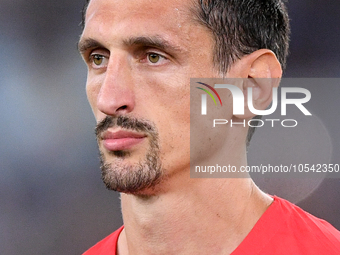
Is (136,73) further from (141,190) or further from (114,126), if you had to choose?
(141,190)

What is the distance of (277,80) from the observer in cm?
185

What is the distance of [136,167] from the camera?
5.16 feet

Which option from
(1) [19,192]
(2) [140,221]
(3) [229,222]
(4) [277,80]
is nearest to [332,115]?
(4) [277,80]

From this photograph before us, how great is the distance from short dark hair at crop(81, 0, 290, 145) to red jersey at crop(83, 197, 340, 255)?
0.36m

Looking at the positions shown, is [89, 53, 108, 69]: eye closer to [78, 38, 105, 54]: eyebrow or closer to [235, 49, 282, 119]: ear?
[78, 38, 105, 54]: eyebrow

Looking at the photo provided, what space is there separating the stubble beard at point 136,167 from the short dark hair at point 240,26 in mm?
417

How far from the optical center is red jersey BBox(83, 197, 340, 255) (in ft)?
5.58

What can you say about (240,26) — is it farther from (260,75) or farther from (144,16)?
(144,16)

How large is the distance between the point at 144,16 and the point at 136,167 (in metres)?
0.58

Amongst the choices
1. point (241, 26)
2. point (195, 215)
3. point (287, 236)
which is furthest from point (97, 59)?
point (287, 236)

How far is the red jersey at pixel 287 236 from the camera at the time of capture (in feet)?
5.58

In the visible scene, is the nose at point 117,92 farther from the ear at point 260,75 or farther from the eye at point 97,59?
the ear at point 260,75

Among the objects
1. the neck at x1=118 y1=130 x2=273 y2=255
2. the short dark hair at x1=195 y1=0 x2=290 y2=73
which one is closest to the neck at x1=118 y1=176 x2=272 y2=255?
the neck at x1=118 y1=130 x2=273 y2=255

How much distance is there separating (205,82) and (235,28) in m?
0.31
